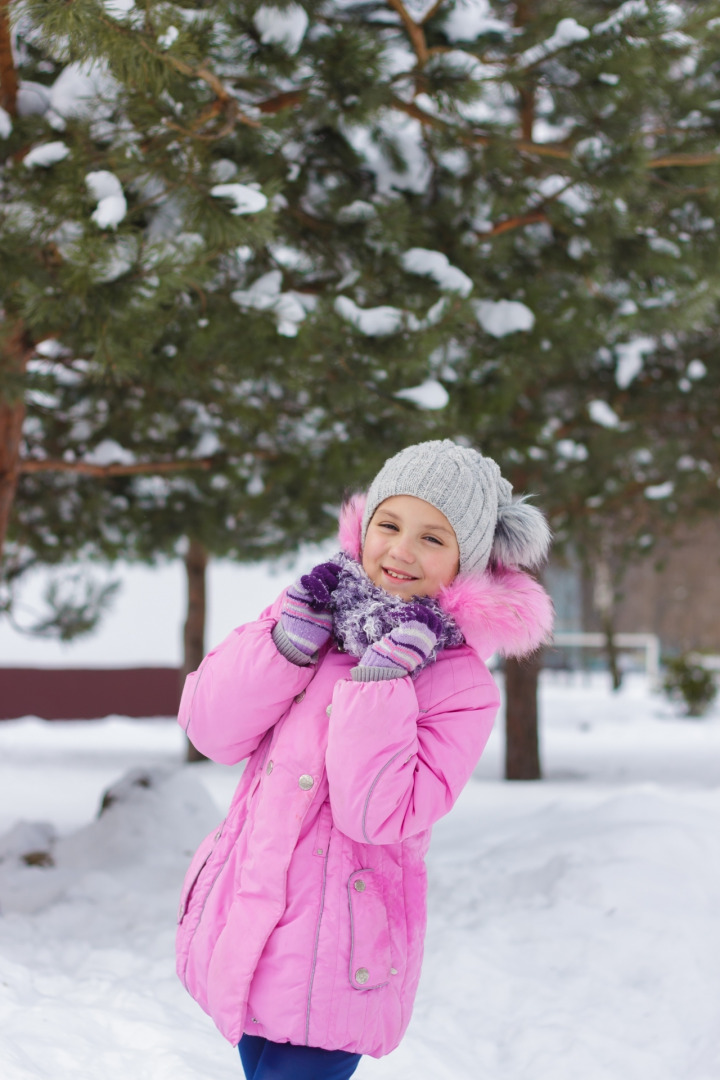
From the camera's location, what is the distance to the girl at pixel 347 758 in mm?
1411

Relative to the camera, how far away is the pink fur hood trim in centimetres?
157

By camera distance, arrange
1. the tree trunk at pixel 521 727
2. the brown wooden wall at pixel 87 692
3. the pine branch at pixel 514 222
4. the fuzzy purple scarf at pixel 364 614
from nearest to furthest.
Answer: the fuzzy purple scarf at pixel 364 614
the pine branch at pixel 514 222
the tree trunk at pixel 521 727
the brown wooden wall at pixel 87 692

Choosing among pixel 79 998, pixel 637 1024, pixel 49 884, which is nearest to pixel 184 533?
pixel 49 884

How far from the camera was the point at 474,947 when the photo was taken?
3.38m

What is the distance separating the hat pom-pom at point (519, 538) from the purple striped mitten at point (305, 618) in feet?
1.14

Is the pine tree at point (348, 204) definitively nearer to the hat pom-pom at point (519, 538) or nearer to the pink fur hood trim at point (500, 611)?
the hat pom-pom at point (519, 538)

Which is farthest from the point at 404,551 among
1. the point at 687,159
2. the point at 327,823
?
the point at 687,159

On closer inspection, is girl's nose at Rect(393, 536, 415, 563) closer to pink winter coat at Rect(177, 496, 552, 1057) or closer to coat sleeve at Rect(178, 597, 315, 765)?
pink winter coat at Rect(177, 496, 552, 1057)

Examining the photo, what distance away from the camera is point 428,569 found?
1608 mm

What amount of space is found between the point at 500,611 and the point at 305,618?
334 millimetres

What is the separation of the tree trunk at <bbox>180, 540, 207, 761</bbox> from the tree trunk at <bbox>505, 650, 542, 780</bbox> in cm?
322

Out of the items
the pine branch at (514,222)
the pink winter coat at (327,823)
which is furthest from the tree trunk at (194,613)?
the pink winter coat at (327,823)

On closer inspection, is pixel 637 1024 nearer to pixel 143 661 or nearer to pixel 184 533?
pixel 184 533

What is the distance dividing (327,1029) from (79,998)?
1.71m
